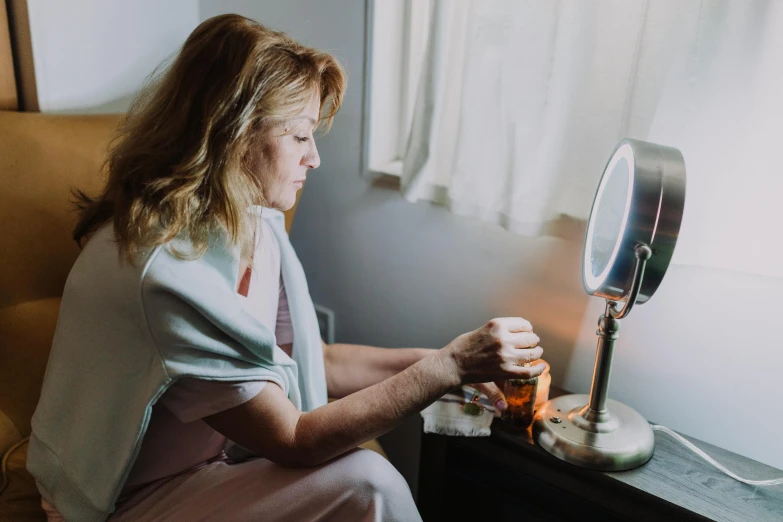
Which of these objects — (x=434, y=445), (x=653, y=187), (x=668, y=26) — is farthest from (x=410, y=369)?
(x=668, y=26)

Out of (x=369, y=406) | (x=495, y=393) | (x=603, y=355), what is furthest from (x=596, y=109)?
(x=369, y=406)

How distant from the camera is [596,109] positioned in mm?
1082

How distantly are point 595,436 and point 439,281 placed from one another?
0.52 metres

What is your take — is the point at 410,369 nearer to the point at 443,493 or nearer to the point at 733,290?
the point at 443,493

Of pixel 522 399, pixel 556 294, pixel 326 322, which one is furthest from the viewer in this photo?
pixel 326 322

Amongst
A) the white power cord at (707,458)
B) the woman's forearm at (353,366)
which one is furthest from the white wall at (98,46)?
the white power cord at (707,458)

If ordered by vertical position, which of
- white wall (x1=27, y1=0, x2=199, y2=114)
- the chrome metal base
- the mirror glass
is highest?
white wall (x1=27, y1=0, x2=199, y2=114)

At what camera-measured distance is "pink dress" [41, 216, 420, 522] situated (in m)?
0.87

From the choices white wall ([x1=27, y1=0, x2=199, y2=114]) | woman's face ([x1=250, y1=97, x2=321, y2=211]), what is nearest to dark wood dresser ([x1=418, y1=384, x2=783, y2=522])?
woman's face ([x1=250, y1=97, x2=321, y2=211])

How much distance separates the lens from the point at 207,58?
91cm

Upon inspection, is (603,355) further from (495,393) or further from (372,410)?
(372,410)

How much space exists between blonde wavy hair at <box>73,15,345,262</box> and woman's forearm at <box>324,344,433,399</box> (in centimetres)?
40

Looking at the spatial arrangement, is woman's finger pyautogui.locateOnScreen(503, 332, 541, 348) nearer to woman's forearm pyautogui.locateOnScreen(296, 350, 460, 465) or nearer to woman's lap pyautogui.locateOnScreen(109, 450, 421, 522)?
woman's forearm pyautogui.locateOnScreen(296, 350, 460, 465)

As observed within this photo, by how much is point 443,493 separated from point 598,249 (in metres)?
0.53
